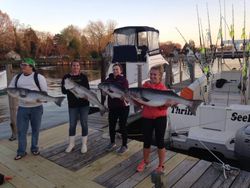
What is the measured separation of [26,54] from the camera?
218ft

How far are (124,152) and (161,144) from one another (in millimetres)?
1314

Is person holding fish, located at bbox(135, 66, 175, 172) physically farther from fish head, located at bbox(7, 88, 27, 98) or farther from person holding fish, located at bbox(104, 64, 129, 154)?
fish head, located at bbox(7, 88, 27, 98)

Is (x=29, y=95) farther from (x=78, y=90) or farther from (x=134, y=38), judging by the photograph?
(x=134, y=38)

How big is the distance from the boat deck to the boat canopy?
766 cm

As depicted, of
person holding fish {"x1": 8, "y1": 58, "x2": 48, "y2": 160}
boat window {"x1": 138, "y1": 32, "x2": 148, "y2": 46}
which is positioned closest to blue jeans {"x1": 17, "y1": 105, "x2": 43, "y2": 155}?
person holding fish {"x1": 8, "y1": 58, "x2": 48, "y2": 160}

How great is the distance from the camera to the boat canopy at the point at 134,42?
43.0 ft

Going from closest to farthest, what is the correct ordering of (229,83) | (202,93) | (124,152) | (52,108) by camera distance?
(124,152) < (202,93) < (229,83) < (52,108)

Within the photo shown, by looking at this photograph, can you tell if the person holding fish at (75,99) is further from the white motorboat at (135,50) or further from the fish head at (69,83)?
the white motorboat at (135,50)

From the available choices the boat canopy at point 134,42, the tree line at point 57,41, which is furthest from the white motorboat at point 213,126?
the tree line at point 57,41

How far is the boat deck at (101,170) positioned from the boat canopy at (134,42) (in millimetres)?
7661

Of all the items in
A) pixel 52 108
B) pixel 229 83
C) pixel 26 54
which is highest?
pixel 26 54

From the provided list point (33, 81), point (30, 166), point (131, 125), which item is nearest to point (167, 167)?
point (30, 166)

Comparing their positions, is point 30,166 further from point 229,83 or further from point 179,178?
point 229,83

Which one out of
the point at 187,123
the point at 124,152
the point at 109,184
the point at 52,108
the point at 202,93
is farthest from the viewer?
the point at 52,108
